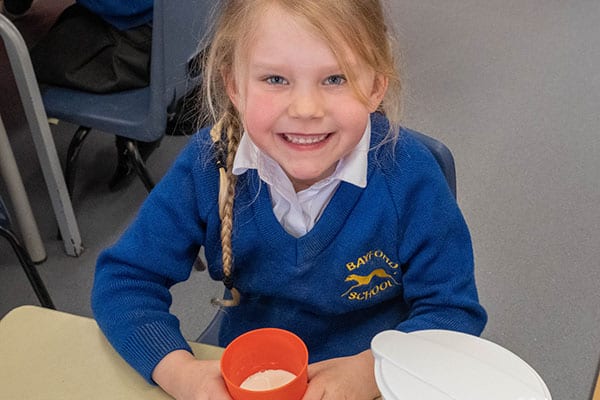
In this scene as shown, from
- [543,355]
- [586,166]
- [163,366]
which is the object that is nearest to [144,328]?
[163,366]

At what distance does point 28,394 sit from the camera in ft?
2.32

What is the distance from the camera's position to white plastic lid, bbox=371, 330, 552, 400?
49 centimetres

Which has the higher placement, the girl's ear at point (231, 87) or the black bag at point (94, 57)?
the girl's ear at point (231, 87)

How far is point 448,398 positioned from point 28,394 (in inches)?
17.5

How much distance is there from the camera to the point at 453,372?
51cm

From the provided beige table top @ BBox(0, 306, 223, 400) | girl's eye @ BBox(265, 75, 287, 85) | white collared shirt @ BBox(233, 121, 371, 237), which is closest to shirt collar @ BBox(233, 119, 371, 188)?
white collared shirt @ BBox(233, 121, 371, 237)

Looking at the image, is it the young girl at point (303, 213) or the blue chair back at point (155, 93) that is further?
the blue chair back at point (155, 93)

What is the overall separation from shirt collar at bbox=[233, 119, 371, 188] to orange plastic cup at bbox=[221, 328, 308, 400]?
24 centimetres

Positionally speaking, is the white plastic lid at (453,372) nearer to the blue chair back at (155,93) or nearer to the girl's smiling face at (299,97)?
the girl's smiling face at (299,97)

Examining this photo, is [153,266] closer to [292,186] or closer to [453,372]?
[292,186]

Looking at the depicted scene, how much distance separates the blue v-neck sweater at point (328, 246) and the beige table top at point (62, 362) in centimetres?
4

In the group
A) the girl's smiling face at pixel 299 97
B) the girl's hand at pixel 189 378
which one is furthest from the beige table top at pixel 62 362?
the girl's smiling face at pixel 299 97

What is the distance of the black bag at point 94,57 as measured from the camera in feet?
5.81

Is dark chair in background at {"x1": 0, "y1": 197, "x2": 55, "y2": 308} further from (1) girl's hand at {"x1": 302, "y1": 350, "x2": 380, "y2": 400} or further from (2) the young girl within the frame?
(1) girl's hand at {"x1": 302, "y1": 350, "x2": 380, "y2": 400}
